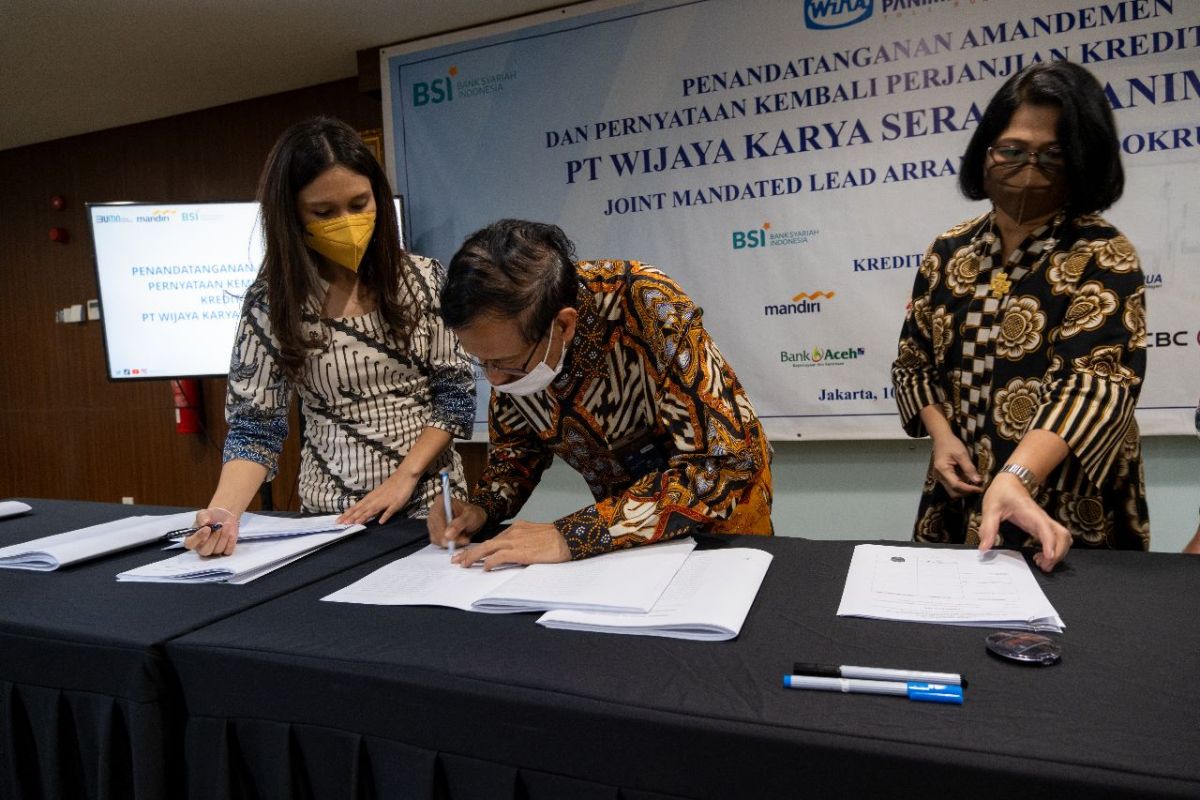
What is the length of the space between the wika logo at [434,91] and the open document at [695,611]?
2.82 m

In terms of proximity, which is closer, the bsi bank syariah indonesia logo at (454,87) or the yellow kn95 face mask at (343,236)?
the yellow kn95 face mask at (343,236)

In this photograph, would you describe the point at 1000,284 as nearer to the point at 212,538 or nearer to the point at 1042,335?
the point at 1042,335

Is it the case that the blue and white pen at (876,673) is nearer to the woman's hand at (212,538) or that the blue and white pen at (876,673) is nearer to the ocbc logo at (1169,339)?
the woman's hand at (212,538)

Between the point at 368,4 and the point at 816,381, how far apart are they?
2.21 meters

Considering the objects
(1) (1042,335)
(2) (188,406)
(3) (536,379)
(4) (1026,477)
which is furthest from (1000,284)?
(2) (188,406)

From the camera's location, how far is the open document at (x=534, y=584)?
0.94 metres

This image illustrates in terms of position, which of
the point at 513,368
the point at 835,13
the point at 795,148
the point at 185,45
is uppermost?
the point at 185,45

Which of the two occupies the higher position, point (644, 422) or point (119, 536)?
point (644, 422)

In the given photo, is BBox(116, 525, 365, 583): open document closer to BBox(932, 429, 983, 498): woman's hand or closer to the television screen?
BBox(932, 429, 983, 498): woman's hand

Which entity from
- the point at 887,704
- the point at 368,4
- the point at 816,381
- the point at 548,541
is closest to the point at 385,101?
the point at 368,4

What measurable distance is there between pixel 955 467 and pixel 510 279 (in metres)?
0.80

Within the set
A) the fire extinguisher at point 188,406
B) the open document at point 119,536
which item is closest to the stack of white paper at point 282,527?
the open document at point 119,536

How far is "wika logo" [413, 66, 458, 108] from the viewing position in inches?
131

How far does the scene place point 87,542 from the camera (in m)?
1.34
